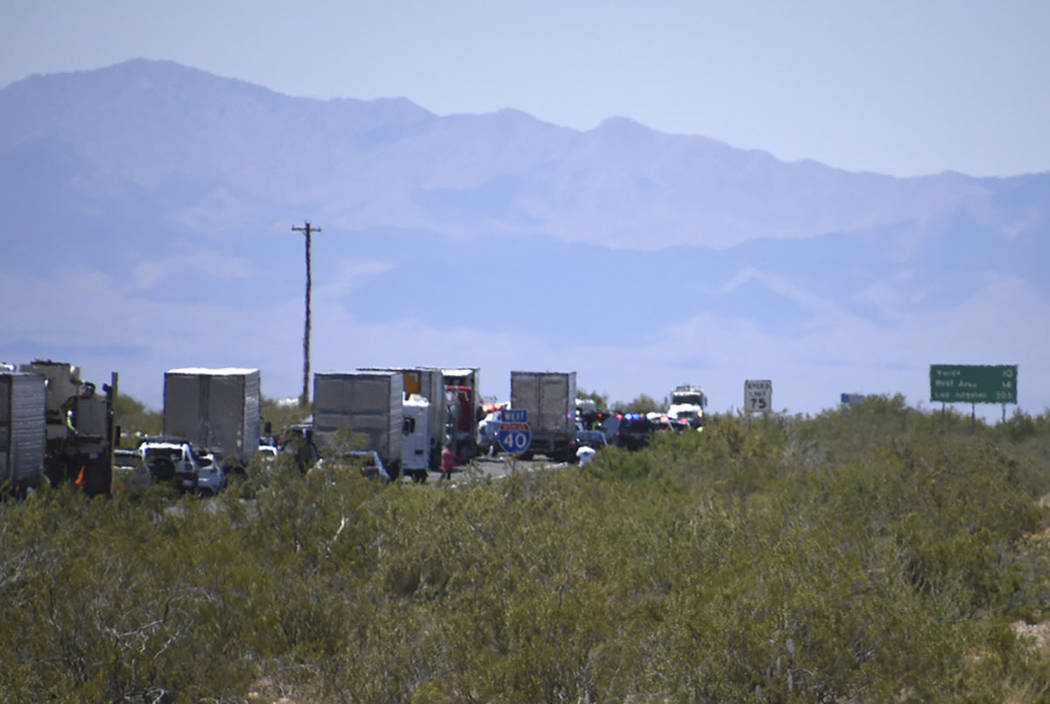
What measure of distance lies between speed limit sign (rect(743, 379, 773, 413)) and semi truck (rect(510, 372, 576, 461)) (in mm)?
18309

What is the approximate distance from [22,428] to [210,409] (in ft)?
37.7

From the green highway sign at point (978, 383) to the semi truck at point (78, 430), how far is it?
1455 inches

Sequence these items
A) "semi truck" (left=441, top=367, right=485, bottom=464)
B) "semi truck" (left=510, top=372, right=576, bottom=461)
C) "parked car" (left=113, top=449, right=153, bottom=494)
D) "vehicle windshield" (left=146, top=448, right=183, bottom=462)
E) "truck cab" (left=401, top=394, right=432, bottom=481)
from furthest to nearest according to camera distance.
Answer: "semi truck" (left=510, top=372, right=576, bottom=461), "semi truck" (left=441, top=367, right=485, bottom=464), "truck cab" (left=401, top=394, right=432, bottom=481), "vehicle windshield" (left=146, top=448, right=183, bottom=462), "parked car" (left=113, top=449, right=153, bottom=494)

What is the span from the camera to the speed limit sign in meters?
32.0

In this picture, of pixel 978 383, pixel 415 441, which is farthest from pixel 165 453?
pixel 978 383

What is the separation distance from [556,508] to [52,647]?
5.69 meters

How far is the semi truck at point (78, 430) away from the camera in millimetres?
24766

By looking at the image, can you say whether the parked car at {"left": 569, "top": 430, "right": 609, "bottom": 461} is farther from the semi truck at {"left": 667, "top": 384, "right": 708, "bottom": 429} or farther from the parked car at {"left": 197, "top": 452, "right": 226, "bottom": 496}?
the parked car at {"left": 197, "top": 452, "right": 226, "bottom": 496}

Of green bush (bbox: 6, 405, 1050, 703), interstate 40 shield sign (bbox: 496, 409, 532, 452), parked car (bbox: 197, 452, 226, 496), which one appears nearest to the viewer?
green bush (bbox: 6, 405, 1050, 703)

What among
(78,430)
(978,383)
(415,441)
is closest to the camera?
(78,430)

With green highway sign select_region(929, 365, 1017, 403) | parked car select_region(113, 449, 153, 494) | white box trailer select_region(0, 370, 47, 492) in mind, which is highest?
green highway sign select_region(929, 365, 1017, 403)

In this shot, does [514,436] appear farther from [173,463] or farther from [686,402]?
[686,402]

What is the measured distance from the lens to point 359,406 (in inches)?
1341

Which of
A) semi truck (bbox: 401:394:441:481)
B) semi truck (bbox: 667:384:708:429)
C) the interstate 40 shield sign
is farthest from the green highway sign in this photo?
the interstate 40 shield sign
